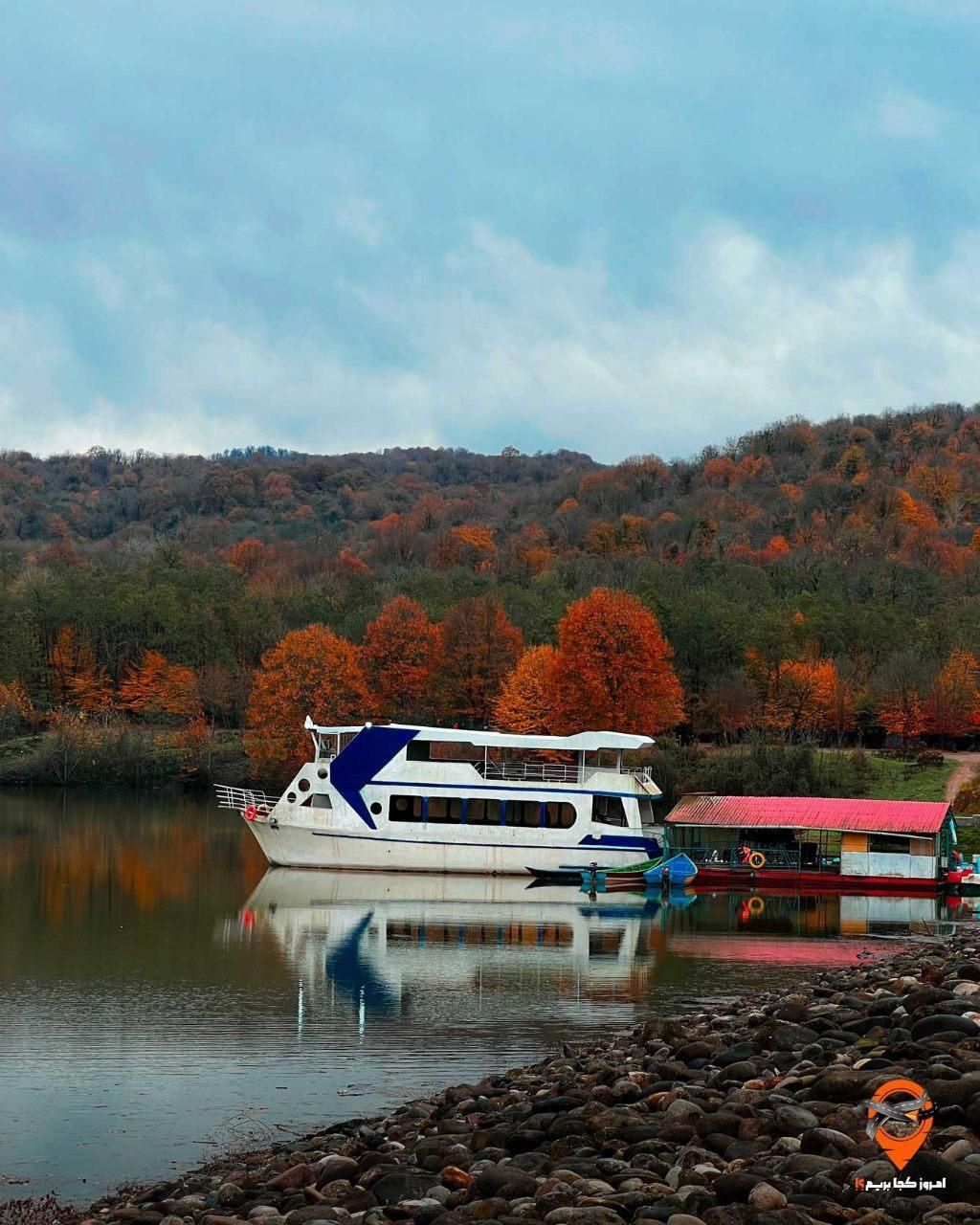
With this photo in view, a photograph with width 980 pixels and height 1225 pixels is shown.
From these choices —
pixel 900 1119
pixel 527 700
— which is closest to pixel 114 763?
pixel 527 700

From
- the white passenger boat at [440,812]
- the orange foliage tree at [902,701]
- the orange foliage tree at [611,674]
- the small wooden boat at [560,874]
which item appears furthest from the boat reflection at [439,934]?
the orange foliage tree at [902,701]

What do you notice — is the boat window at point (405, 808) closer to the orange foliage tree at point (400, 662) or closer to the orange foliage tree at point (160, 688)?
the orange foliage tree at point (400, 662)

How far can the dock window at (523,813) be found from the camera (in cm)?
4700

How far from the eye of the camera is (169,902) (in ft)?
130

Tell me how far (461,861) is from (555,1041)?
877 inches

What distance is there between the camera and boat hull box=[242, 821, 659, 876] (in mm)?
46156

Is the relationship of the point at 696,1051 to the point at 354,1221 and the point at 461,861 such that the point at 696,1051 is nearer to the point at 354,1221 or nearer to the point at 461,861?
the point at 354,1221

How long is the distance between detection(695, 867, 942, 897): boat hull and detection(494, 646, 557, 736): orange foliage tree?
78.4 feet

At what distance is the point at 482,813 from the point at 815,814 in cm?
1118

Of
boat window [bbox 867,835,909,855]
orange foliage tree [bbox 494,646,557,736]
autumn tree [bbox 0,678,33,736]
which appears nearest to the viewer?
boat window [bbox 867,835,909,855]

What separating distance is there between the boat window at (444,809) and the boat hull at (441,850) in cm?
40

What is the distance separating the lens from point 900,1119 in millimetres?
13148

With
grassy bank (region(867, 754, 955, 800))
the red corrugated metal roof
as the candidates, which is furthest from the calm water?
grassy bank (region(867, 754, 955, 800))

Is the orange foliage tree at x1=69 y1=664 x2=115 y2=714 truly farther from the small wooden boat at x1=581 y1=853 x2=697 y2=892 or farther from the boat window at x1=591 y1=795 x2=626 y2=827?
the small wooden boat at x1=581 y1=853 x2=697 y2=892
